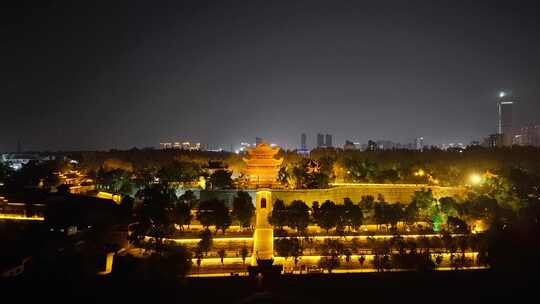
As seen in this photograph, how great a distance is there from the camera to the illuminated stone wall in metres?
17.6

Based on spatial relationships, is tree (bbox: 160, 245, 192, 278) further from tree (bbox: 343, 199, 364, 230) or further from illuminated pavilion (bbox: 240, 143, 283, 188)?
illuminated pavilion (bbox: 240, 143, 283, 188)

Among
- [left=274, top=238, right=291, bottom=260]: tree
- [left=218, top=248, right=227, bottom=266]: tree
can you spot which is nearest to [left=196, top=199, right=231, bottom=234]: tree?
[left=218, top=248, right=227, bottom=266]: tree

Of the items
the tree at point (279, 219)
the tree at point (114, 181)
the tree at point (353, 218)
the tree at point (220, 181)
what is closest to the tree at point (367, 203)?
the tree at point (353, 218)

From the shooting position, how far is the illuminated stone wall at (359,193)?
1762 centimetres

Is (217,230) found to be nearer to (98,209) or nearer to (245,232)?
(245,232)

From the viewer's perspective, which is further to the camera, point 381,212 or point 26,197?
point 26,197

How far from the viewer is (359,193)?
18.5 metres

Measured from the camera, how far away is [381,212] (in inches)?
596

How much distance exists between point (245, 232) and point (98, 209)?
5690 millimetres

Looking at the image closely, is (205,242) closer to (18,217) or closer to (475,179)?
(18,217)

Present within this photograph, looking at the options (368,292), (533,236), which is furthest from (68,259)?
(533,236)

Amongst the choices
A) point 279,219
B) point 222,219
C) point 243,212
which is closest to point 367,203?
point 279,219

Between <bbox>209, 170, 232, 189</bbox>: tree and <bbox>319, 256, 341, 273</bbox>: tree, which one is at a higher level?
<bbox>209, 170, 232, 189</bbox>: tree

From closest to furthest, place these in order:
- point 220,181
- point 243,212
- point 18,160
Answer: point 243,212
point 220,181
point 18,160
